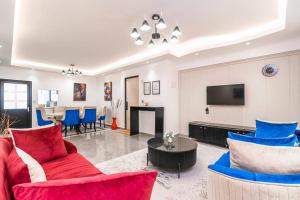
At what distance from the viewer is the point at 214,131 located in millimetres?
4250

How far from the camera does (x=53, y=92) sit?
720 cm

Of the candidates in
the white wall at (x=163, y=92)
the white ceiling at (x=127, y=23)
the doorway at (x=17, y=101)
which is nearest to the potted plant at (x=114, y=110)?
the white wall at (x=163, y=92)

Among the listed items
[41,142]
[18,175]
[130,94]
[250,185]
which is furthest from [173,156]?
[130,94]

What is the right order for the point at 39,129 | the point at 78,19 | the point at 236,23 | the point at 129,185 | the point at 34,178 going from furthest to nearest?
the point at 236,23, the point at 78,19, the point at 39,129, the point at 34,178, the point at 129,185

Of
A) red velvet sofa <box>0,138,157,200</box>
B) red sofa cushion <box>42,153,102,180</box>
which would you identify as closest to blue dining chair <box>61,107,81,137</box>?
red sofa cushion <box>42,153,102,180</box>

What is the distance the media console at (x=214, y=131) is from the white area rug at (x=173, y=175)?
0.49 meters

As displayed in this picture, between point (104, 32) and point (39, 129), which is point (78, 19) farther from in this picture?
point (39, 129)

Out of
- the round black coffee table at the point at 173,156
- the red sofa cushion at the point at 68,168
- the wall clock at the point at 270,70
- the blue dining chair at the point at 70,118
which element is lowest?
the round black coffee table at the point at 173,156

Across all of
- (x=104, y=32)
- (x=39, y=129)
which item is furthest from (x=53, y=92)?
(x=39, y=129)

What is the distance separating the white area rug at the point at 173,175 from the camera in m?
2.08

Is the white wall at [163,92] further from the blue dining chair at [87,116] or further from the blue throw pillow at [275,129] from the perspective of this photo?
the blue throw pillow at [275,129]

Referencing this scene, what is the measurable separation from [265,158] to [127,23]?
10.2 feet

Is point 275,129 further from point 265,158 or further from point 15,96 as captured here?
point 15,96

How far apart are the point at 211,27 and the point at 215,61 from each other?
4.90ft
